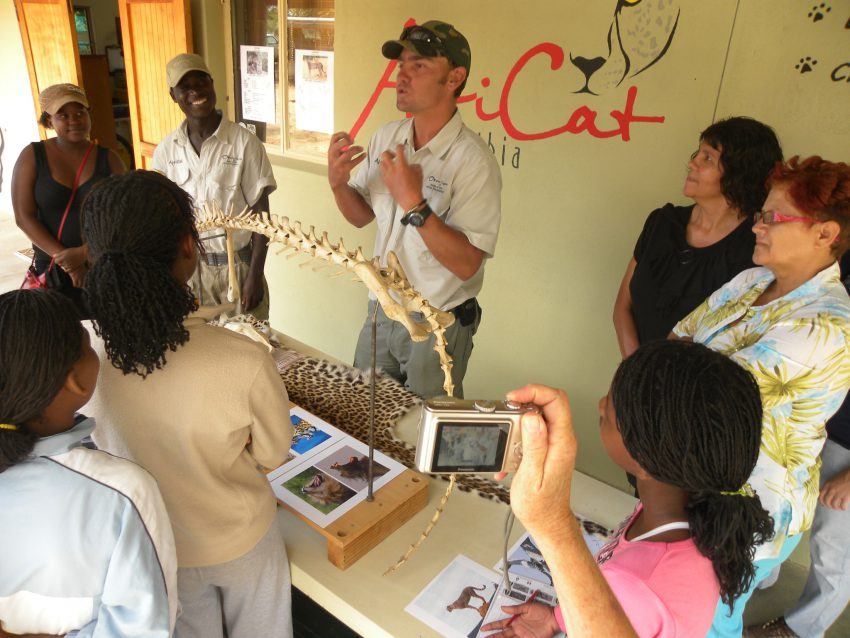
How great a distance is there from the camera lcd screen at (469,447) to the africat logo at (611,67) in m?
2.20

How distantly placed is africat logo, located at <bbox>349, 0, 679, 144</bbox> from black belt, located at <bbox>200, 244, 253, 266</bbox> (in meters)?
1.49

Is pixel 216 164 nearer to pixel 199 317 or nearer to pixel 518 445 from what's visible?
pixel 199 317

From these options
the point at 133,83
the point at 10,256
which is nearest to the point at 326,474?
the point at 133,83

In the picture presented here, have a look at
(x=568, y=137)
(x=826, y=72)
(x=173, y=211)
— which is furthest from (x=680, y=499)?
(x=568, y=137)

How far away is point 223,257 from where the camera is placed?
261 cm

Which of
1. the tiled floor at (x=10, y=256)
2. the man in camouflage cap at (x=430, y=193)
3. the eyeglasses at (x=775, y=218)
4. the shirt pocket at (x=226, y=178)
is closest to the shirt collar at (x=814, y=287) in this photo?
the eyeglasses at (x=775, y=218)

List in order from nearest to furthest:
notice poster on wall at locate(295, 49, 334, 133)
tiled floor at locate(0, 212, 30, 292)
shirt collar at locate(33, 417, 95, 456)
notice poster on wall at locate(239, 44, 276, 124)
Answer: shirt collar at locate(33, 417, 95, 456), notice poster on wall at locate(295, 49, 334, 133), notice poster on wall at locate(239, 44, 276, 124), tiled floor at locate(0, 212, 30, 292)

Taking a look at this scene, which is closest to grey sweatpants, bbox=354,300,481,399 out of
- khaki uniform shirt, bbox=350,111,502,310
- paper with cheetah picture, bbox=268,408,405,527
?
khaki uniform shirt, bbox=350,111,502,310

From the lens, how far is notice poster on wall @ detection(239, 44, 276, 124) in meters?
4.26

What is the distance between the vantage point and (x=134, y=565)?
1011 mm

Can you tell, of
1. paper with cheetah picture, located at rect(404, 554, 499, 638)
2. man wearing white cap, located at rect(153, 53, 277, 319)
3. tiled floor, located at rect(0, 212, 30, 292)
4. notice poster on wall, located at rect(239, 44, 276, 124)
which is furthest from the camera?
tiled floor, located at rect(0, 212, 30, 292)

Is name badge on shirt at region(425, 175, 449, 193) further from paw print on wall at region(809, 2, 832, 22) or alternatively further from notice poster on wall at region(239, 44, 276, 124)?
notice poster on wall at region(239, 44, 276, 124)

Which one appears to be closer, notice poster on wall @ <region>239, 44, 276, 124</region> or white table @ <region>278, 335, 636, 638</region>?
white table @ <region>278, 335, 636, 638</region>

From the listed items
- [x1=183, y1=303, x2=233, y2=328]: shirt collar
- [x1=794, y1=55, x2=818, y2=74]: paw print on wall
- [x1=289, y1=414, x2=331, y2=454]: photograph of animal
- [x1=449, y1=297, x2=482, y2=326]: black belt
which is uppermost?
[x1=794, y1=55, x2=818, y2=74]: paw print on wall
